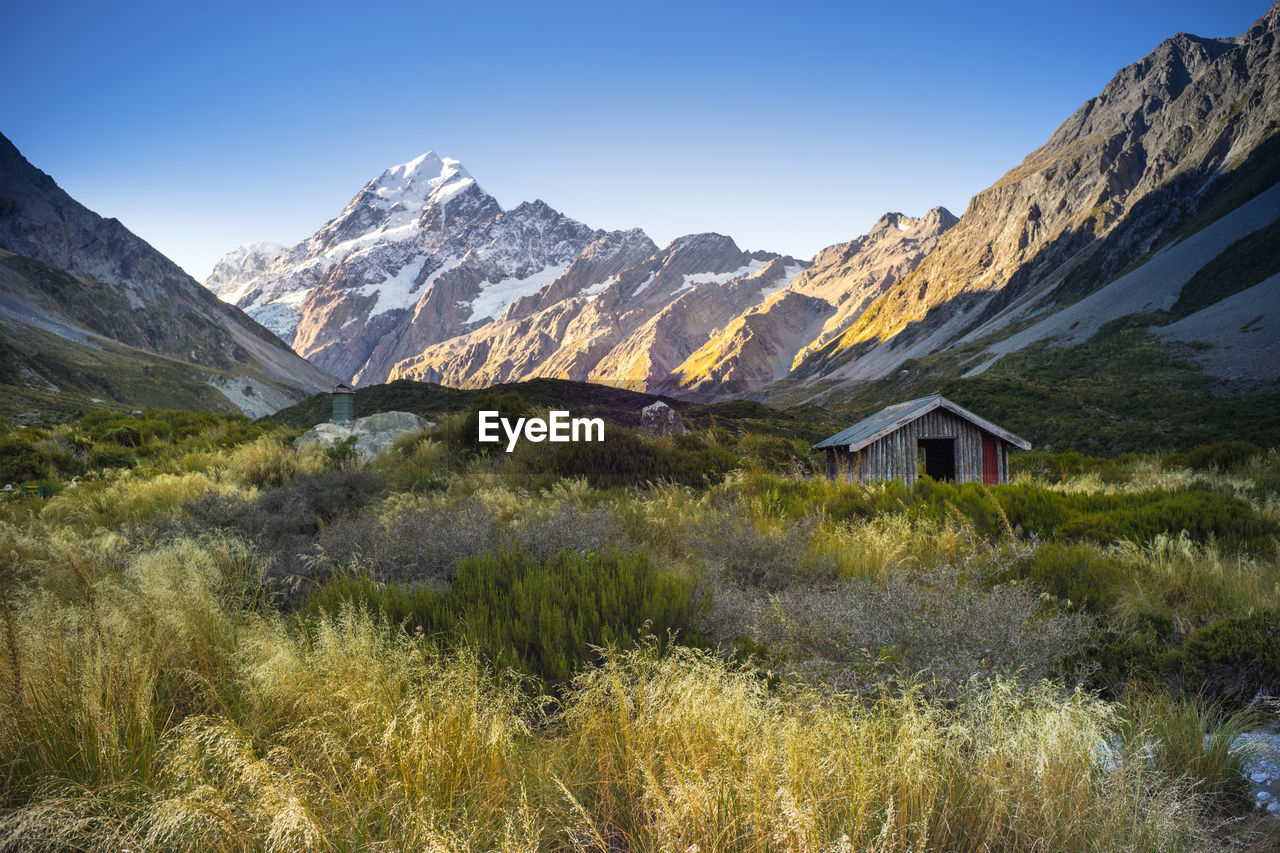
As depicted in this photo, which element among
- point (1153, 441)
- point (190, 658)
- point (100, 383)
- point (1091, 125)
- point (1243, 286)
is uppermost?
point (1091, 125)

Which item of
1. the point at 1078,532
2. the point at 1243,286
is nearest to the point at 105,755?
the point at 1078,532

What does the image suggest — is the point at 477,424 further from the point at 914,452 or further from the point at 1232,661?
the point at 1232,661

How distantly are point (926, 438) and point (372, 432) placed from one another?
15.1 m

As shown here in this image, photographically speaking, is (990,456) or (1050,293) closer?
(990,456)

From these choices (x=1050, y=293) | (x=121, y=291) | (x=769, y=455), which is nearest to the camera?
(x=769, y=455)

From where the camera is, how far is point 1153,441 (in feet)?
102

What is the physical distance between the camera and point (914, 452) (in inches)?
628

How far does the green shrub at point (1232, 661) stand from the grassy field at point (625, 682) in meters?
0.01

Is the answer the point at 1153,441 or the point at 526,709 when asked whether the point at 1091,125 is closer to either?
the point at 1153,441

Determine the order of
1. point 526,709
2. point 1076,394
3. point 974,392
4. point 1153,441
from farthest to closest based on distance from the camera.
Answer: point 974,392
point 1076,394
point 1153,441
point 526,709

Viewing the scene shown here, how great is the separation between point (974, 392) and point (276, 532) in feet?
152

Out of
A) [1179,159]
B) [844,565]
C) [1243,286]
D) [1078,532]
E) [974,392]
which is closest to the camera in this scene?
[844,565]

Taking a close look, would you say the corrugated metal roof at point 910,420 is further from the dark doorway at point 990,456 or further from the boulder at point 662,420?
the boulder at point 662,420

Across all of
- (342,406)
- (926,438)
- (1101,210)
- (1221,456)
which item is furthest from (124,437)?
(1101,210)
